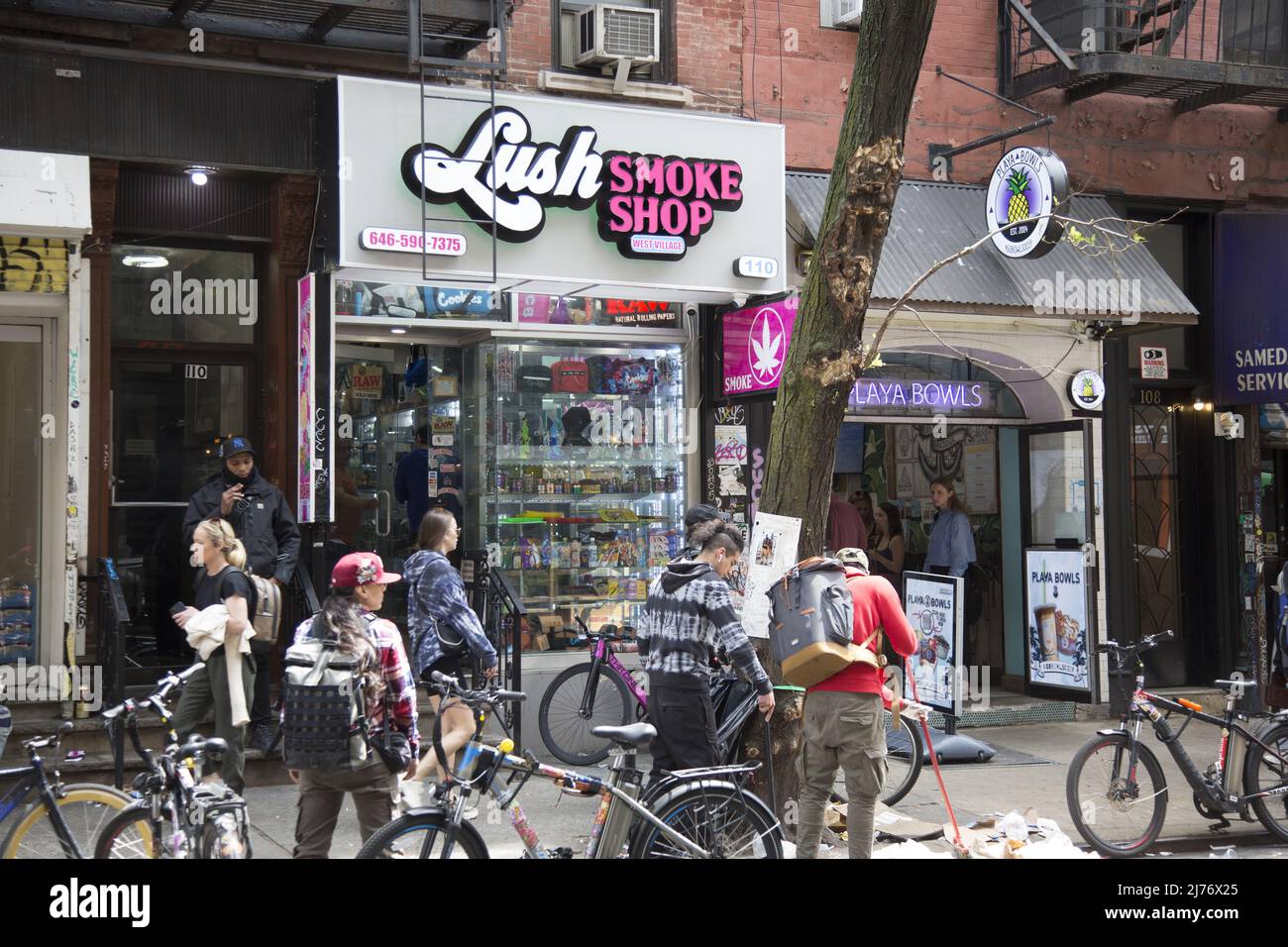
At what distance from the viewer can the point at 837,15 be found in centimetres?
1280

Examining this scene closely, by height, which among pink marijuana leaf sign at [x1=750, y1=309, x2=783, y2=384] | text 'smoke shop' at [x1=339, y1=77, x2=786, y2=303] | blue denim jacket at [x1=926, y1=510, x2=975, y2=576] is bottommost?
blue denim jacket at [x1=926, y1=510, x2=975, y2=576]

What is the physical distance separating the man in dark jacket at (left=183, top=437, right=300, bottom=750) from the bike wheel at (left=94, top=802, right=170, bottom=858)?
3.55 m

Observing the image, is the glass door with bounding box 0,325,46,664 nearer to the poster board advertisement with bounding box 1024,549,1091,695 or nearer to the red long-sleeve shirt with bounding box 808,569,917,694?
the red long-sleeve shirt with bounding box 808,569,917,694

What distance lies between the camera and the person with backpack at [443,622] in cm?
856

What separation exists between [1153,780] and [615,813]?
3.96 metres

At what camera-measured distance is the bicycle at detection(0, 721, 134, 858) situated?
5.97 meters

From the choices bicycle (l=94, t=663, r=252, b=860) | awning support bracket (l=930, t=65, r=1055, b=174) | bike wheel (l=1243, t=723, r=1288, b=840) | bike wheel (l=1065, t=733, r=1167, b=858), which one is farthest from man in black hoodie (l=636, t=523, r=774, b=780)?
awning support bracket (l=930, t=65, r=1055, b=174)

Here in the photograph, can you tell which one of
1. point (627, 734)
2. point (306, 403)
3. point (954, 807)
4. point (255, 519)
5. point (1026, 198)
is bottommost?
point (954, 807)

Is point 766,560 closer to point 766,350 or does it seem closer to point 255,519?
point 766,350

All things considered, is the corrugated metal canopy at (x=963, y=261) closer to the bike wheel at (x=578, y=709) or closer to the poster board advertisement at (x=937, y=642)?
the poster board advertisement at (x=937, y=642)

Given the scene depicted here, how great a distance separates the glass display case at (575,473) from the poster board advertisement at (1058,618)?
12.1 ft

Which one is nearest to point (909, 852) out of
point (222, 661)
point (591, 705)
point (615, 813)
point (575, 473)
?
point (615, 813)

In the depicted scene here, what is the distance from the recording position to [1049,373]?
1315 centimetres
